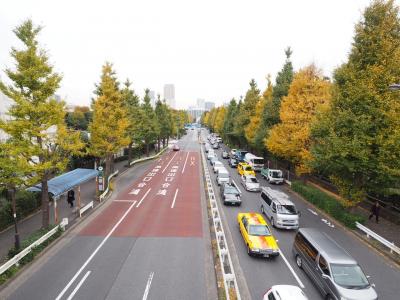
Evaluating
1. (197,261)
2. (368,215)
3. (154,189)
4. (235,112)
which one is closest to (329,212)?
(368,215)

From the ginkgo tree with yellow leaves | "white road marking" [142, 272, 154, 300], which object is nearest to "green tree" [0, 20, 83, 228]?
"white road marking" [142, 272, 154, 300]

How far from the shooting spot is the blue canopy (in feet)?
66.0

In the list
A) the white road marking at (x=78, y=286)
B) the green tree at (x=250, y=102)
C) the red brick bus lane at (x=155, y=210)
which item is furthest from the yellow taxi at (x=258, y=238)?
the green tree at (x=250, y=102)

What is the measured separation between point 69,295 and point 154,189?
19.1 meters

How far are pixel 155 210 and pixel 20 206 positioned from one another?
9971mm

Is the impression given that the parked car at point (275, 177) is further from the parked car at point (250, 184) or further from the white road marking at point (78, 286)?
the white road marking at point (78, 286)

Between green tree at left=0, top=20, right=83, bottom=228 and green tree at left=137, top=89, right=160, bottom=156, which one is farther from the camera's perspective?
green tree at left=137, top=89, right=160, bottom=156

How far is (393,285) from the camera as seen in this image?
12.9 metres

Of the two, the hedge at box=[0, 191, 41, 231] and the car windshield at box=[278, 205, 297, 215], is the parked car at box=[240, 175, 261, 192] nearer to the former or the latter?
the car windshield at box=[278, 205, 297, 215]

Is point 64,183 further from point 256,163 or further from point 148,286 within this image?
point 256,163

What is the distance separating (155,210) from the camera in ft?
77.0

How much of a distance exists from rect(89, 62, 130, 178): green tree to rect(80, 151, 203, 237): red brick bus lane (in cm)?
530

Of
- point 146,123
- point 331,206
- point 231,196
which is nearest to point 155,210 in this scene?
point 231,196

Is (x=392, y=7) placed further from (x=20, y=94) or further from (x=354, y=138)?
(x=20, y=94)
